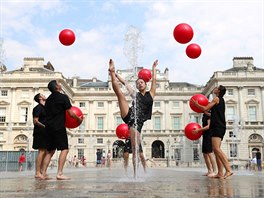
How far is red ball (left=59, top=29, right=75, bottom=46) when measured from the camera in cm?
1072

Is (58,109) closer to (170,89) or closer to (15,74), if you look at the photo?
(15,74)

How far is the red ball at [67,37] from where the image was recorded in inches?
422

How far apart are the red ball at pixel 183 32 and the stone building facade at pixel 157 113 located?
96.1 feet

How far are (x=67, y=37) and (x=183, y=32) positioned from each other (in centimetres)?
374

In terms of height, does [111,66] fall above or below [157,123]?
below

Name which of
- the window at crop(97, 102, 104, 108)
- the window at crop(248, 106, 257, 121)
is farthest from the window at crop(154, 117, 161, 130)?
the window at crop(248, 106, 257, 121)

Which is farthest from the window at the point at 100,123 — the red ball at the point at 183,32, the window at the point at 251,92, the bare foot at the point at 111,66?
the bare foot at the point at 111,66

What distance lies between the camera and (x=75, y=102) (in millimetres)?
50812

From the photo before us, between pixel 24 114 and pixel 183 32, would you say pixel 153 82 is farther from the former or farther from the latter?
pixel 24 114

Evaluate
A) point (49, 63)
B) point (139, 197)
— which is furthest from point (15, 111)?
point (139, 197)

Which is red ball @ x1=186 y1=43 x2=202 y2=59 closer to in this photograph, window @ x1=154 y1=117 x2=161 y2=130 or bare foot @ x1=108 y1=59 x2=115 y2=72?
bare foot @ x1=108 y1=59 x2=115 y2=72

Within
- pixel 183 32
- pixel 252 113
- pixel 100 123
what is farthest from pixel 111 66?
pixel 100 123

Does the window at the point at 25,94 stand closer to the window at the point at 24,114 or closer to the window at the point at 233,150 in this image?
the window at the point at 24,114

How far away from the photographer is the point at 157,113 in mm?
50812
